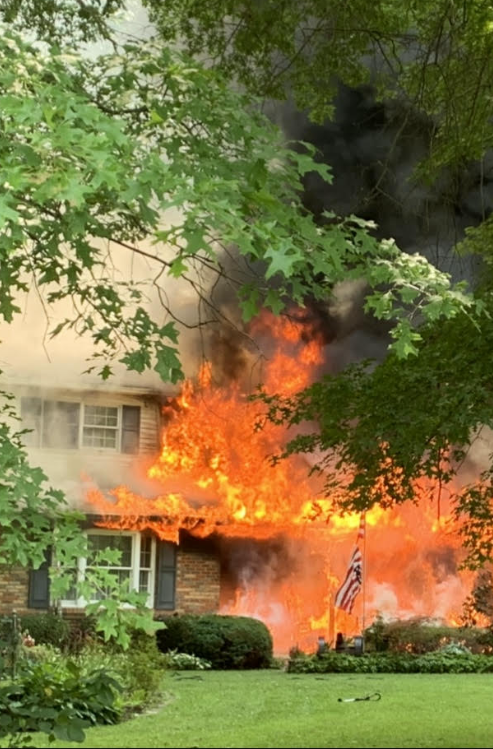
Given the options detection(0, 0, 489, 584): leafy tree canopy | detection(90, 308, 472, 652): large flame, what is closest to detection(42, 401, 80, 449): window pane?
detection(90, 308, 472, 652): large flame

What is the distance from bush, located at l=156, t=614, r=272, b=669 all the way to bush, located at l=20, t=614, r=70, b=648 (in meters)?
1.60

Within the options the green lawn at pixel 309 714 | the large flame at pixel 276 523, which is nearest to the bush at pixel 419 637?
the large flame at pixel 276 523

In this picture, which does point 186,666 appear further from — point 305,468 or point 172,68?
point 172,68

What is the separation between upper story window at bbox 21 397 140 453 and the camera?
54.3 ft

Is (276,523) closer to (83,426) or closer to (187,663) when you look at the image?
(83,426)

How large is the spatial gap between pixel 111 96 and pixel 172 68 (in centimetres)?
73

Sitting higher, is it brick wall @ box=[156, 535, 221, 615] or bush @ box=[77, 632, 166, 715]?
brick wall @ box=[156, 535, 221, 615]

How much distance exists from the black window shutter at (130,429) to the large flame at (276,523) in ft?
1.69

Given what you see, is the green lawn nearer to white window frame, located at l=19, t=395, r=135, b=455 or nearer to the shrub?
the shrub

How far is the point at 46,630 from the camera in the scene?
14688mm

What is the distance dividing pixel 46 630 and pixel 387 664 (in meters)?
5.11

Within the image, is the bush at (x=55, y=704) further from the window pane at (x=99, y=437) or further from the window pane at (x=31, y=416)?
the window pane at (x=99, y=437)

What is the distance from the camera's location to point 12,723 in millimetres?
6941

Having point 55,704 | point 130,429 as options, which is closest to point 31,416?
point 130,429
